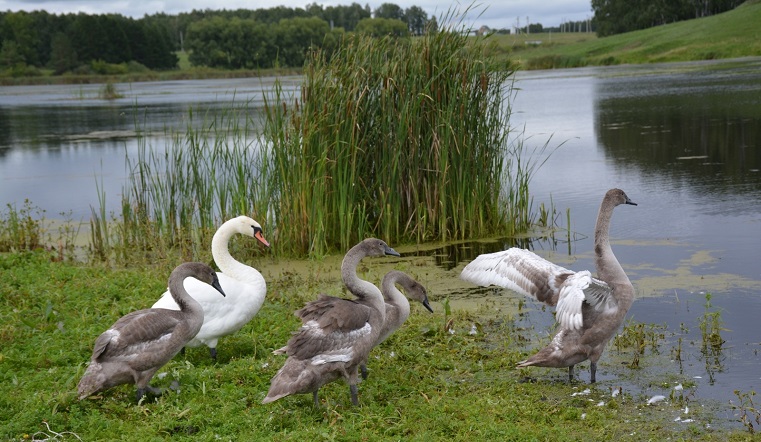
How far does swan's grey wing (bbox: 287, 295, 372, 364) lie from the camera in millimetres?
6227

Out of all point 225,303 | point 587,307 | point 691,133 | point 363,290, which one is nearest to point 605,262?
point 587,307

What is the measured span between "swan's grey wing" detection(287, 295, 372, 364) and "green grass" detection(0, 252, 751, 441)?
41 centimetres

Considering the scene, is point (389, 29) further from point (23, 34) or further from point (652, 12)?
point (652, 12)

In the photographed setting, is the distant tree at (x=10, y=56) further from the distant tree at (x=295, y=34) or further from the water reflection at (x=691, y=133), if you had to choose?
the water reflection at (x=691, y=133)

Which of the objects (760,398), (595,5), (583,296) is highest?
(595,5)

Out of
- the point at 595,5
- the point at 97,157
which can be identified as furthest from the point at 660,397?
the point at 595,5

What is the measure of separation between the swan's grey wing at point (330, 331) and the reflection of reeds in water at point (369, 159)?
14.6ft

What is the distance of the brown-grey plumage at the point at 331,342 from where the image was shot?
6.06 metres

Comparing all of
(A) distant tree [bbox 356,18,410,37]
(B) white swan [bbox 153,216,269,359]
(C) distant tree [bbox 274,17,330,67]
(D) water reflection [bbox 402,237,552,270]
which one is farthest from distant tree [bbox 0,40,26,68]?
(B) white swan [bbox 153,216,269,359]

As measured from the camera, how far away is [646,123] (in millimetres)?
26984

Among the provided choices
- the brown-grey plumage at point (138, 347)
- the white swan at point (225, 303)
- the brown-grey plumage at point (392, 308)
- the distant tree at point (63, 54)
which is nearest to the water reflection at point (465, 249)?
the brown-grey plumage at point (392, 308)

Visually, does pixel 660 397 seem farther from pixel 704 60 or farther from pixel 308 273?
pixel 704 60

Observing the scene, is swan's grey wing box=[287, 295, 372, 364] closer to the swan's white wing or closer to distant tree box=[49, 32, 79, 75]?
the swan's white wing

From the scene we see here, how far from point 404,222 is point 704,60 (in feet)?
186
